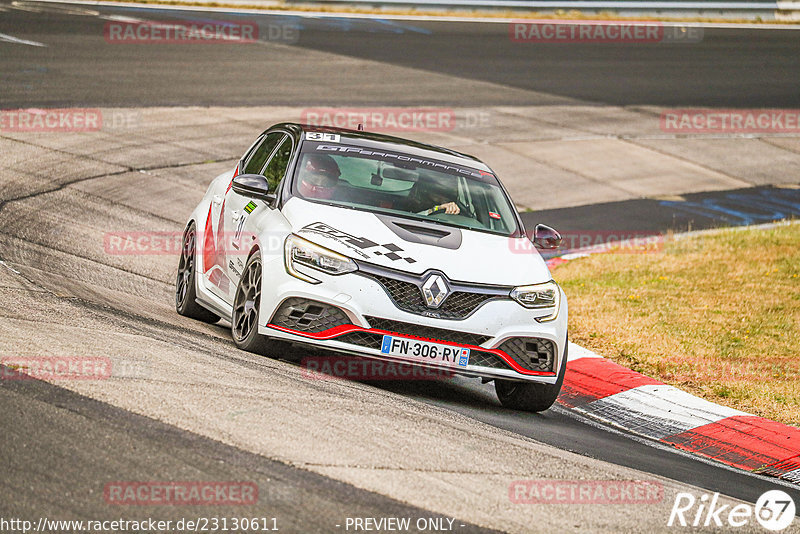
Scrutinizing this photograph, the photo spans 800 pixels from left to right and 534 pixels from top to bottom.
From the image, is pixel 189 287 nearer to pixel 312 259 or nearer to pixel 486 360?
pixel 312 259

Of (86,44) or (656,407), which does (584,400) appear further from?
(86,44)

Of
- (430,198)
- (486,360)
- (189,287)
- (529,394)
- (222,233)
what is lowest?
(529,394)

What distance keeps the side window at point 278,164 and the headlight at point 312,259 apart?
1145 millimetres

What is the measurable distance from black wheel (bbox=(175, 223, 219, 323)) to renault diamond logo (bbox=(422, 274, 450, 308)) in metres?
2.80

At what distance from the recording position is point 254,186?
27.3 feet

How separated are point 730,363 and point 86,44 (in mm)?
17081

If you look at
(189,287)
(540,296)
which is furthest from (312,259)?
(189,287)

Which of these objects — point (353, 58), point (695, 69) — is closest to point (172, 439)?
point (353, 58)

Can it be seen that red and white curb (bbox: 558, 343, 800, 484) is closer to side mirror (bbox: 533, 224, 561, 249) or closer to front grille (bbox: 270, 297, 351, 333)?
side mirror (bbox: 533, 224, 561, 249)

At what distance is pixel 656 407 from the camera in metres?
8.73

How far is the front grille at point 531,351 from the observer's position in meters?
7.58

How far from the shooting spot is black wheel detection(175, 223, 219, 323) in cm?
949

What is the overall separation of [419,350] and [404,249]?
0.71 metres

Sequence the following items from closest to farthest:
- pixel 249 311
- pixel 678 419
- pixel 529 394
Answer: pixel 249 311, pixel 529 394, pixel 678 419
